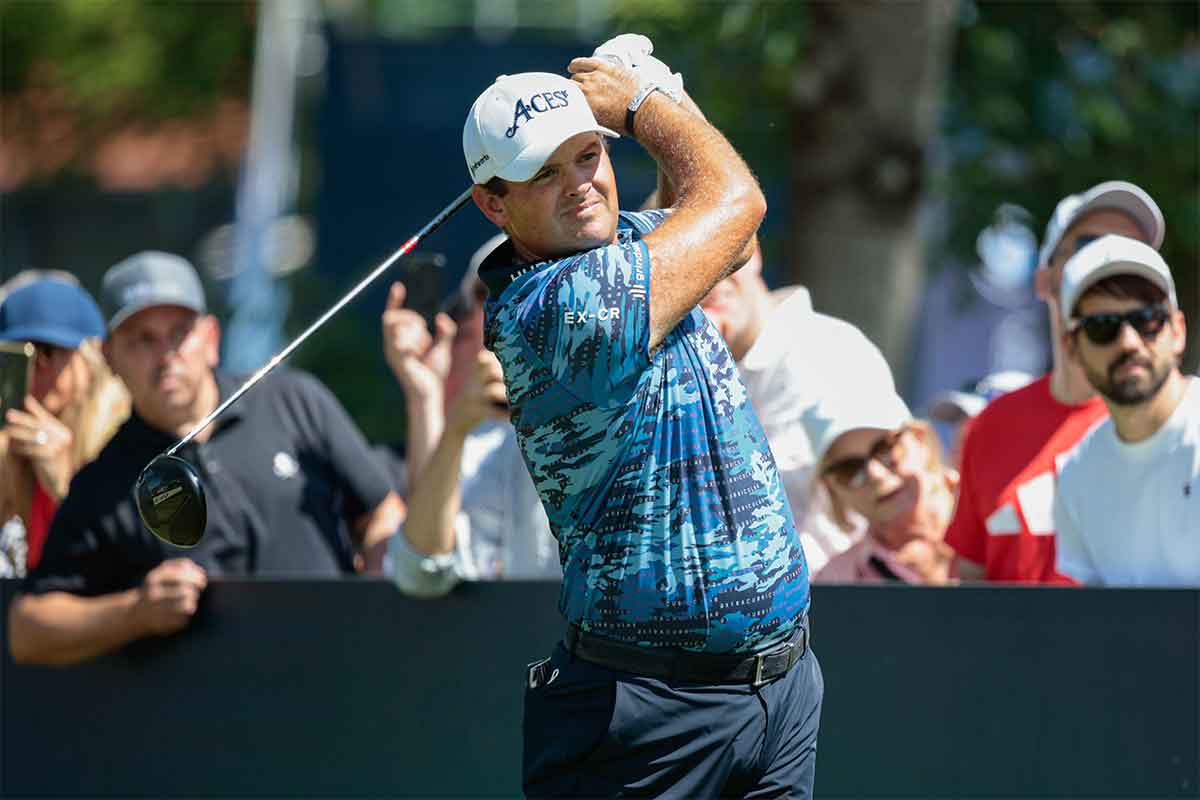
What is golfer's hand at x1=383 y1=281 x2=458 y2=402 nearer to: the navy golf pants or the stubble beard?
the stubble beard

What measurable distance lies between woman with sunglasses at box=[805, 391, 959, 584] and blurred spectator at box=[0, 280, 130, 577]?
214cm

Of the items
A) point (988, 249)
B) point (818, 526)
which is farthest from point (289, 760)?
point (988, 249)

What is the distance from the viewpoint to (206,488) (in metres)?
4.89

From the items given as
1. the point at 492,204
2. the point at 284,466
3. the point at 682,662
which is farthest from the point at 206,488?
the point at 682,662

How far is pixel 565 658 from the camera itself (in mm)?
3348

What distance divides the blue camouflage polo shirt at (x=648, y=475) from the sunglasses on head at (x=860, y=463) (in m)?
1.45

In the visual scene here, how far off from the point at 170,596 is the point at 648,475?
1.93 metres

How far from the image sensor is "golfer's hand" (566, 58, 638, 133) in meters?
3.43

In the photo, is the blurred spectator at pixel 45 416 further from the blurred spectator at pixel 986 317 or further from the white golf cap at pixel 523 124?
the blurred spectator at pixel 986 317

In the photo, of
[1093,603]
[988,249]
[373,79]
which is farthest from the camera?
[373,79]

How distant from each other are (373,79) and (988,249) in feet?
14.1

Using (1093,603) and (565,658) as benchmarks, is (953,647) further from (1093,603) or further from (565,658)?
(565,658)

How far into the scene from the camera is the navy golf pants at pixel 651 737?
325 centimetres

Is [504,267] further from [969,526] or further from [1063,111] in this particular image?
[1063,111]
